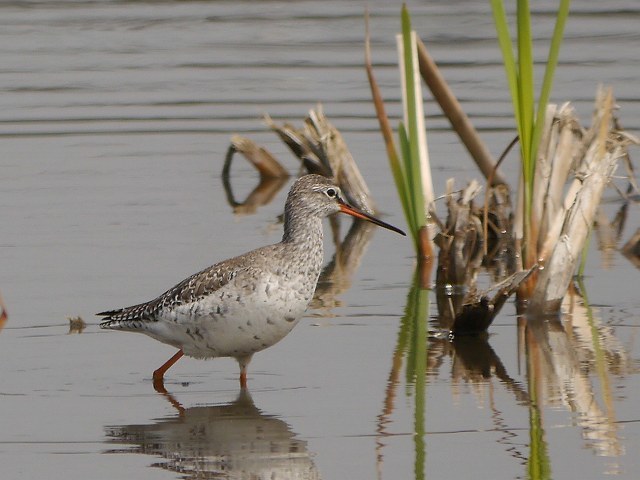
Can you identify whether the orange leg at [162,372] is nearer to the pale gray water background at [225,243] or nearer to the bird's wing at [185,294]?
the pale gray water background at [225,243]

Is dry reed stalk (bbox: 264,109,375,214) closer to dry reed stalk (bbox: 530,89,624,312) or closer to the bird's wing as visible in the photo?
dry reed stalk (bbox: 530,89,624,312)

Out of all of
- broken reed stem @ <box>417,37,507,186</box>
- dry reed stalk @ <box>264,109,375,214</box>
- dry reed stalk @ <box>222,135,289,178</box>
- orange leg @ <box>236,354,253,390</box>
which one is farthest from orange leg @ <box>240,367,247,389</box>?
dry reed stalk @ <box>222,135,289,178</box>

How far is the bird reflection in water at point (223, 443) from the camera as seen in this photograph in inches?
259

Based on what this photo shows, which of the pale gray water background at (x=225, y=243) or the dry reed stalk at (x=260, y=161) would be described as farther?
the dry reed stalk at (x=260, y=161)

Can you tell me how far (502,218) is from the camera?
10.7m

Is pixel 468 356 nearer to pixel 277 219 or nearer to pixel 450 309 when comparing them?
pixel 450 309

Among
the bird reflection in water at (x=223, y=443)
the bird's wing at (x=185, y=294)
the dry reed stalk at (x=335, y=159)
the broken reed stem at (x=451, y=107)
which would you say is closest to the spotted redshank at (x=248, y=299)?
the bird's wing at (x=185, y=294)

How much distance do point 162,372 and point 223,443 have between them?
116 centimetres

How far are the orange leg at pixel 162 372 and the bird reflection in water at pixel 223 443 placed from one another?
0.30 meters

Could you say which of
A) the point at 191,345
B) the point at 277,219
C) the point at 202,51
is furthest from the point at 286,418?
the point at 202,51

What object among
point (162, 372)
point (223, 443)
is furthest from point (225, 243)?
point (223, 443)

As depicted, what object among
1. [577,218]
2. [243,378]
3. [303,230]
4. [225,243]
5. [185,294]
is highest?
[225,243]

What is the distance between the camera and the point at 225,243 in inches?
437

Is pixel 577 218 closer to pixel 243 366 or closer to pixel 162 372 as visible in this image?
pixel 243 366
